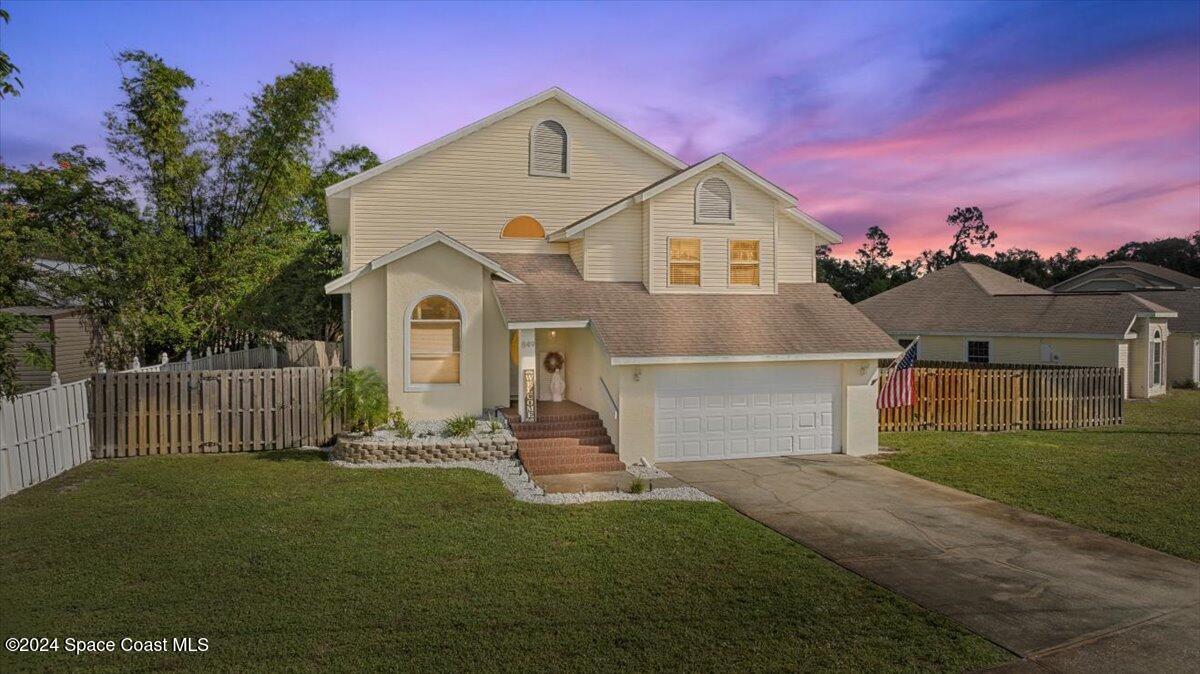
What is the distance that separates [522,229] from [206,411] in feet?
28.2

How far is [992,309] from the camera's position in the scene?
96.8 feet

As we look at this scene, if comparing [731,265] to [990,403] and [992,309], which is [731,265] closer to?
[990,403]

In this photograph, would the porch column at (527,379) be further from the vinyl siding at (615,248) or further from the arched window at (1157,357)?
the arched window at (1157,357)

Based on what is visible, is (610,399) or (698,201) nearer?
(610,399)

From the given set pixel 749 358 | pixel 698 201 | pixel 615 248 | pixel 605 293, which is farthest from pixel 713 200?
pixel 749 358

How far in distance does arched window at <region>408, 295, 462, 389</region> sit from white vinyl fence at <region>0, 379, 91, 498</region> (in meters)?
6.18

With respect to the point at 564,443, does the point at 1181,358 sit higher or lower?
higher

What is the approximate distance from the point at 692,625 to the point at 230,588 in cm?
470

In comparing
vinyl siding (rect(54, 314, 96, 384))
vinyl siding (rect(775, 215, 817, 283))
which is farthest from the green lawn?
vinyl siding (rect(54, 314, 96, 384))

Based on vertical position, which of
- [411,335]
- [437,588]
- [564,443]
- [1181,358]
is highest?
[411,335]

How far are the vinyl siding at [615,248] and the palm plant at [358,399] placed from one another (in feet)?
18.3

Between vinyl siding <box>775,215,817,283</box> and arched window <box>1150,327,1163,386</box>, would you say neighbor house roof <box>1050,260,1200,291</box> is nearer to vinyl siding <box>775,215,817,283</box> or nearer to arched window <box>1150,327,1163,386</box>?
arched window <box>1150,327,1163,386</box>

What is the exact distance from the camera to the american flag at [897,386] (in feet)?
55.2

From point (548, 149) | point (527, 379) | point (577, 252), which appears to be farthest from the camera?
point (548, 149)
